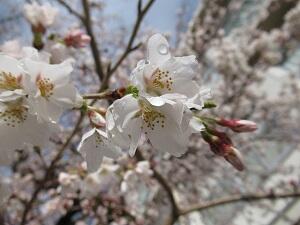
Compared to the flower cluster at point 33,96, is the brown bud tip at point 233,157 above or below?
below

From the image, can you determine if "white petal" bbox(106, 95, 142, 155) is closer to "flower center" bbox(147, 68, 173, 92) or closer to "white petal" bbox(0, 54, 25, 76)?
"flower center" bbox(147, 68, 173, 92)

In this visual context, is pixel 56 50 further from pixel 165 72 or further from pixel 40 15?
pixel 165 72

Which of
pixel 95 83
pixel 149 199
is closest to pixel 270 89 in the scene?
pixel 149 199

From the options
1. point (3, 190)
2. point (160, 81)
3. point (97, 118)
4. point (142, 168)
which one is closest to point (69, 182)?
point (142, 168)

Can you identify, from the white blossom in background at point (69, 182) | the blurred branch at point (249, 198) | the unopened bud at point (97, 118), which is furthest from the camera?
the blurred branch at point (249, 198)

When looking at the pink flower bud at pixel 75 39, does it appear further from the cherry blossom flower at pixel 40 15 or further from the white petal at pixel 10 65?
the white petal at pixel 10 65

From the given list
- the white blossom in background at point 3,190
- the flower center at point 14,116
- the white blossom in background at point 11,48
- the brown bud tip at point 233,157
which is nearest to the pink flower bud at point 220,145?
the brown bud tip at point 233,157

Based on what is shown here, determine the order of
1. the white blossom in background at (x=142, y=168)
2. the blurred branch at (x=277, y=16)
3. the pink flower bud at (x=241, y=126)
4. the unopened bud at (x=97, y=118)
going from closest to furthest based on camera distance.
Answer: the unopened bud at (x=97, y=118) → the pink flower bud at (x=241, y=126) → the white blossom in background at (x=142, y=168) → the blurred branch at (x=277, y=16)
